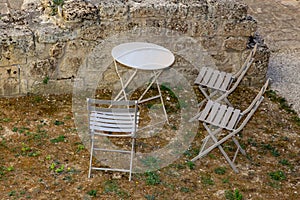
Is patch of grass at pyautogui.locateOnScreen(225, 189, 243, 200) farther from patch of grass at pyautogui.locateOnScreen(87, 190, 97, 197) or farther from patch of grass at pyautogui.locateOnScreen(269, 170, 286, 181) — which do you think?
patch of grass at pyautogui.locateOnScreen(87, 190, 97, 197)

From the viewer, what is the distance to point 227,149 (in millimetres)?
5723

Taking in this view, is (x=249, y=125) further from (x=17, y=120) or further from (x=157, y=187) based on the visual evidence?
(x=17, y=120)

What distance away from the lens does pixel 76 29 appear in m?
6.12

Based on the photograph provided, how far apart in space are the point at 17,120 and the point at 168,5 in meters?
2.26

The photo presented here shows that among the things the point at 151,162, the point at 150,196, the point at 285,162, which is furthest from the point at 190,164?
the point at 285,162

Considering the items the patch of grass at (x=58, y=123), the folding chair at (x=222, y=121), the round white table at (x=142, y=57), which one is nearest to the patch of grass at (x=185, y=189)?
the folding chair at (x=222, y=121)

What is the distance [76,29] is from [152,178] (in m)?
2.11

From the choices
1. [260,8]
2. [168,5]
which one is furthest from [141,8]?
[260,8]

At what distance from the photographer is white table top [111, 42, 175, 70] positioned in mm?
5648

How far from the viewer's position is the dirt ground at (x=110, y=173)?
16.1ft

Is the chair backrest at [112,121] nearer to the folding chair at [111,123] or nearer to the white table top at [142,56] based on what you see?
the folding chair at [111,123]

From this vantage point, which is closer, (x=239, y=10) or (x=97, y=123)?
(x=97, y=123)

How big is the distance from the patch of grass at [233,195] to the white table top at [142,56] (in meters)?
1.50

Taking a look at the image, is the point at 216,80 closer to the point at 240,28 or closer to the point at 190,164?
the point at 240,28
